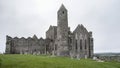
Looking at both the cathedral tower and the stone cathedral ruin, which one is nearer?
the cathedral tower

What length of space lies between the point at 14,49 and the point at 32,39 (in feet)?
24.1

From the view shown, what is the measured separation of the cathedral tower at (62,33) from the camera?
79.2m

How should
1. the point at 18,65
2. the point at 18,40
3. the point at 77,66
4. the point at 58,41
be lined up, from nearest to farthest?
the point at 18,65
the point at 77,66
the point at 58,41
the point at 18,40

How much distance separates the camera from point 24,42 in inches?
3440

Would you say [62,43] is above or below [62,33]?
below

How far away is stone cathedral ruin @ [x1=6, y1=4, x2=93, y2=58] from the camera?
80562 mm

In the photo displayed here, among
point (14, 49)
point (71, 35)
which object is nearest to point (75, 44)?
point (71, 35)

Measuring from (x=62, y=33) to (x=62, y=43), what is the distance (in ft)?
10.8

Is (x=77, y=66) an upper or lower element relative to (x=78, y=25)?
lower

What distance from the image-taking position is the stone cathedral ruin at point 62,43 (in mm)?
80562

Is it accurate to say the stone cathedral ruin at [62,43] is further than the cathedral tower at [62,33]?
Yes

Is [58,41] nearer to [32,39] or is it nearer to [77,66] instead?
[32,39]

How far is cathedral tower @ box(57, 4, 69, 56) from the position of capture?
79.2 meters

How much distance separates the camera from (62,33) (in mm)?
80750
